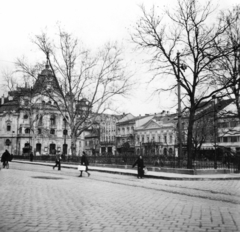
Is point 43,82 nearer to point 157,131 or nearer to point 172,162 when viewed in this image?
point 172,162

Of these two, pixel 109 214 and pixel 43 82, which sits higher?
pixel 43 82

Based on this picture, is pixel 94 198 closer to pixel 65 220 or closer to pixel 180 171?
pixel 65 220

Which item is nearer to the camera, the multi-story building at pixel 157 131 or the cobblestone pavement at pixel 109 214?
the cobblestone pavement at pixel 109 214

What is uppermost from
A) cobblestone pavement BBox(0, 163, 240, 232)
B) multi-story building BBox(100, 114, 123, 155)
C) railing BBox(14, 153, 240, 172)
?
multi-story building BBox(100, 114, 123, 155)

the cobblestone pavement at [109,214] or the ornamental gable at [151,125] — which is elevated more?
the ornamental gable at [151,125]

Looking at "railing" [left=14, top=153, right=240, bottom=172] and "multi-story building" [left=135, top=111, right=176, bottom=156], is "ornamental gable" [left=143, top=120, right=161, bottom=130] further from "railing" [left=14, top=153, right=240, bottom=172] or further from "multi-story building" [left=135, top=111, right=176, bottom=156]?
"railing" [left=14, top=153, right=240, bottom=172]

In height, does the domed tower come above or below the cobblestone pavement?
above

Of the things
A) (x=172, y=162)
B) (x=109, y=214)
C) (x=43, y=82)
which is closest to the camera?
(x=109, y=214)

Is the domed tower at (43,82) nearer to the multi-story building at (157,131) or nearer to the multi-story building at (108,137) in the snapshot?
the multi-story building at (157,131)

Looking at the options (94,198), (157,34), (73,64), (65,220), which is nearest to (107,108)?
(73,64)

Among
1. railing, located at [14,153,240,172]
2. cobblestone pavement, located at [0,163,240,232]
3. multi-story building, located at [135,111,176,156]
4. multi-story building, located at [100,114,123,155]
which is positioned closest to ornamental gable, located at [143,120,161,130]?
multi-story building, located at [135,111,176,156]

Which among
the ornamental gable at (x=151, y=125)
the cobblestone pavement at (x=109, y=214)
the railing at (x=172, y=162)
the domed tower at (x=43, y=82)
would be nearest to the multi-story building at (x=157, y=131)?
the ornamental gable at (x=151, y=125)

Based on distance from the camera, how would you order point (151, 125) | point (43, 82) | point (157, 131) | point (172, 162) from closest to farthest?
point (172, 162)
point (43, 82)
point (157, 131)
point (151, 125)

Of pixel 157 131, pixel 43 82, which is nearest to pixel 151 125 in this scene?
pixel 157 131
